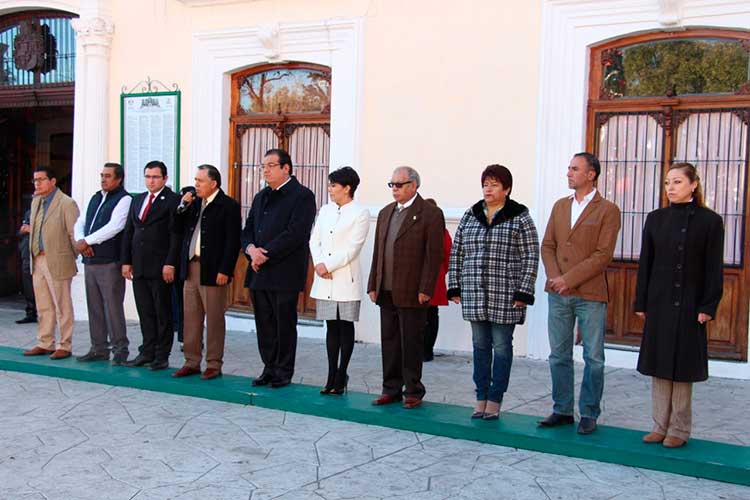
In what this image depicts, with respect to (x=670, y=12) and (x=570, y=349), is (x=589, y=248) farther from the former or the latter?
(x=670, y=12)

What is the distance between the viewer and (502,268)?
541cm

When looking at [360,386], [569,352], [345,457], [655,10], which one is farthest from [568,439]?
[655,10]

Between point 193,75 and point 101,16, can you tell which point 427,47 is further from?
point 101,16

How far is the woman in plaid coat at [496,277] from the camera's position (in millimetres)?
5383

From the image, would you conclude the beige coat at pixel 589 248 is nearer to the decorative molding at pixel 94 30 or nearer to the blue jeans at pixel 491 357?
the blue jeans at pixel 491 357

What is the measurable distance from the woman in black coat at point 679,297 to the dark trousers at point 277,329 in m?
2.69

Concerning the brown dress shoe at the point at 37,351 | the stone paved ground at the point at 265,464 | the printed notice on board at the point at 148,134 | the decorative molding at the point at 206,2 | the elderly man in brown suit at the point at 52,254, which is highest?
the decorative molding at the point at 206,2

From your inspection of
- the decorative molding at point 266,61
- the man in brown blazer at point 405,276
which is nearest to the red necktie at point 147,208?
the man in brown blazer at point 405,276

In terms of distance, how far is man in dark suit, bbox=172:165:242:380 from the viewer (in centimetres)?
665

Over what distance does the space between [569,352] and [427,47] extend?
4194mm

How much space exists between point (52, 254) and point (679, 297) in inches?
217

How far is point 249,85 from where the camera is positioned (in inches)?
384

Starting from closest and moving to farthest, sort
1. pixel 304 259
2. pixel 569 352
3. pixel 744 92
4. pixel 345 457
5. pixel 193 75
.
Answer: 1. pixel 345 457
2. pixel 569 352
3. pixel 304 259
4. pixel 744 92
5. pixel 193 75

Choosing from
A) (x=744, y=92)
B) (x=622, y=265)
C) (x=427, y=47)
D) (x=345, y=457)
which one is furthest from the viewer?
(x=427, y=47)
